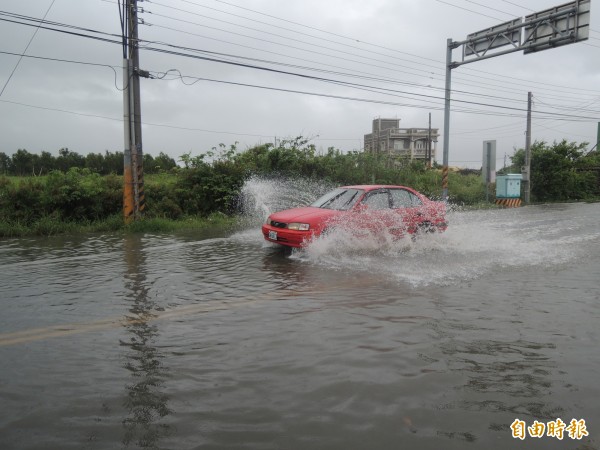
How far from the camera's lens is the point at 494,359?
12.9 feet

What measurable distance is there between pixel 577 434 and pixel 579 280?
4.97m

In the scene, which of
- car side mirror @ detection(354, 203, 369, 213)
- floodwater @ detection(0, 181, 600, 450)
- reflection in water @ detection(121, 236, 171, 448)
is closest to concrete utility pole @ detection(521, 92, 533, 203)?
floodwater @ detection(0, 181, 600, 450)

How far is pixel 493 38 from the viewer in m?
19.6

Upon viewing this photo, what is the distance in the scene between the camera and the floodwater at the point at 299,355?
2.86 m

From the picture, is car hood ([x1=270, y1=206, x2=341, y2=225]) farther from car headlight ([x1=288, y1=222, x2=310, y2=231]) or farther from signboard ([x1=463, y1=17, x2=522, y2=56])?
signboard ([x1=463, y1=17, x2=522, y2=56])

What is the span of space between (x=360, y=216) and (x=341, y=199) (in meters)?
0.85

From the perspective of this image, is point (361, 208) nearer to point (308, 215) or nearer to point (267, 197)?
point (308, 215)

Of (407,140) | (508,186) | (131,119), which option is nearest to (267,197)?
(131,119)

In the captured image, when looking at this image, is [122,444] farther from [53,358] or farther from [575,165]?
[575,165]

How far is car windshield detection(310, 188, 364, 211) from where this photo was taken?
9.62 metres

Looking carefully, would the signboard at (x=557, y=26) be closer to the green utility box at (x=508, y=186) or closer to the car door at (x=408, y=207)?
the green utility box at (x=508, y=186)

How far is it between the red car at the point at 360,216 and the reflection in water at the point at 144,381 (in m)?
3.50

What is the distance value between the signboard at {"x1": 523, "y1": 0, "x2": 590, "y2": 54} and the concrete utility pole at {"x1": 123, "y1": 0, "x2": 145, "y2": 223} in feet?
47.9

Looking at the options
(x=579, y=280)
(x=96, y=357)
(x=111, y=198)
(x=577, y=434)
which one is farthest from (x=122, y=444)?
(x=111, y=198)
